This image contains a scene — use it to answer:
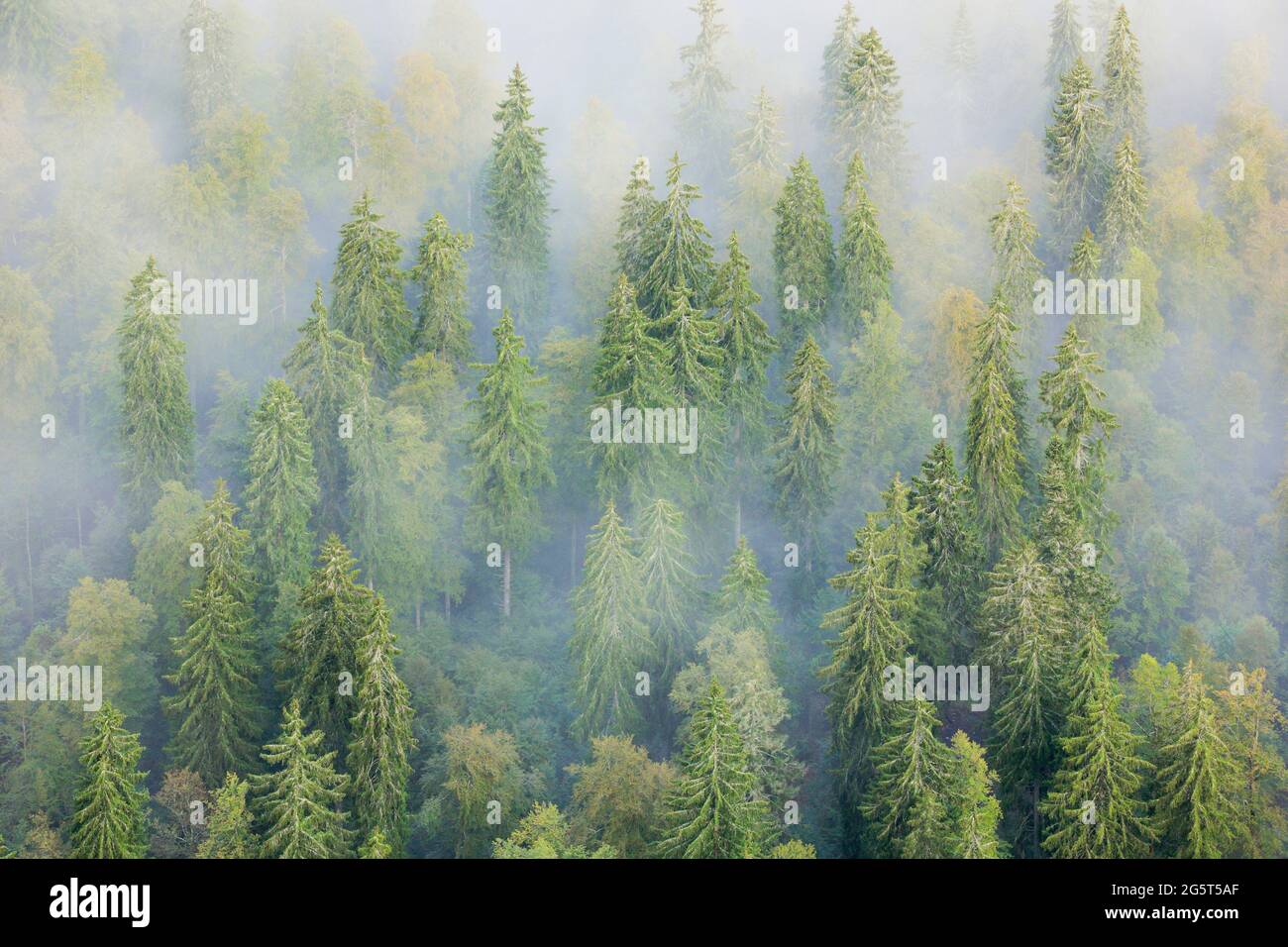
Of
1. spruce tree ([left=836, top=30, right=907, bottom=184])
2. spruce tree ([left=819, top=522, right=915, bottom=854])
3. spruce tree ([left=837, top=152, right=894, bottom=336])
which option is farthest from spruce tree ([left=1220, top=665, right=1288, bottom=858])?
spruce tree ([left=836, top=30, right=907, bottom=184])

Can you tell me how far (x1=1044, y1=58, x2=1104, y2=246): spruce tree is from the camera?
340ft

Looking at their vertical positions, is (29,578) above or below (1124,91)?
below

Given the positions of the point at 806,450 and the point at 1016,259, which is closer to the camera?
the point at 806,450

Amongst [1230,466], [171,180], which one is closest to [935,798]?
[1230,466]

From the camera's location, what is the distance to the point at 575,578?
307 ft

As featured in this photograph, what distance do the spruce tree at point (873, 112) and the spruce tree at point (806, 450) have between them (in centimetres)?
2124

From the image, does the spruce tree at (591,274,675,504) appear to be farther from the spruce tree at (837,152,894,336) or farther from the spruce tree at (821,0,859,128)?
the spruce tree at (821,0,859,128)

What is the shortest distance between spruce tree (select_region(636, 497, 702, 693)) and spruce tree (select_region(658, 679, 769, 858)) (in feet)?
34.7

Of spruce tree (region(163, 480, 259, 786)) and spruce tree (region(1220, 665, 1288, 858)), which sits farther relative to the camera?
spruce tree (region(163, 480, 259, 786))

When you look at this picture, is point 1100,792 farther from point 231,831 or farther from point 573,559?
point 231,831

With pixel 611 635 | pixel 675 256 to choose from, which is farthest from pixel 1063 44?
pixel 611 635

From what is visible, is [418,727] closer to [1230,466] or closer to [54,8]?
[1230,466]

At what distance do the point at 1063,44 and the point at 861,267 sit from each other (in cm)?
3198

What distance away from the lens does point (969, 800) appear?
72.8 m
